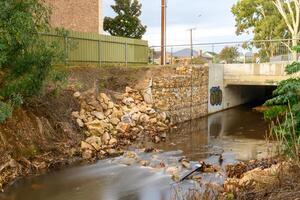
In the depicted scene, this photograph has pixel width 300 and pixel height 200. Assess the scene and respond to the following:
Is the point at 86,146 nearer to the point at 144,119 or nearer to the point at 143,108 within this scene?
the point at 144,119

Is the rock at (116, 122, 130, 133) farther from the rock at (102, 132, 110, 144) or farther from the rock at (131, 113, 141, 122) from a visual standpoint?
the rock at (102, 132, 110, 144)

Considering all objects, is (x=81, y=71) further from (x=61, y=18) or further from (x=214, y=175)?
(x=214, y=175)

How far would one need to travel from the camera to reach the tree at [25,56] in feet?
38.2

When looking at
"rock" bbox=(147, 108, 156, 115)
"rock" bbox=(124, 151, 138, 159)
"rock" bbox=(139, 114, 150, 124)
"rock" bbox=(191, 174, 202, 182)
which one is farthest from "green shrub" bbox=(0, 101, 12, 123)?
"rock" bbox=(147, 108, 156, 115)

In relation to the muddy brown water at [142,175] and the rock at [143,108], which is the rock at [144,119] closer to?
the rock at [143,108]

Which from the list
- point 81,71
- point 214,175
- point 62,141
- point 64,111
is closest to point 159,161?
point 214,175

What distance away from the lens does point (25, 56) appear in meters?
12.7

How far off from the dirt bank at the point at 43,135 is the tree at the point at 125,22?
21103 mm

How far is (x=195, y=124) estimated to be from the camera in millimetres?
23828

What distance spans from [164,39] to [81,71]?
31.6 feet

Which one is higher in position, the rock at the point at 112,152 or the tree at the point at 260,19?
the tree at the point at 260,19

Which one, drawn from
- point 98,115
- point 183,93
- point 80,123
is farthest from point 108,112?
point 183,93

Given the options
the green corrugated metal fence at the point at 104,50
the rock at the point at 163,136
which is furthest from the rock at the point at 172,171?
the green corrugated metal fence at the point at 104,50

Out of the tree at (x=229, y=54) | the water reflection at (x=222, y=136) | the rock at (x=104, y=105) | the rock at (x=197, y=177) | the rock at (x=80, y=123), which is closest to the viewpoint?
the rock at (x=197, y=177)
